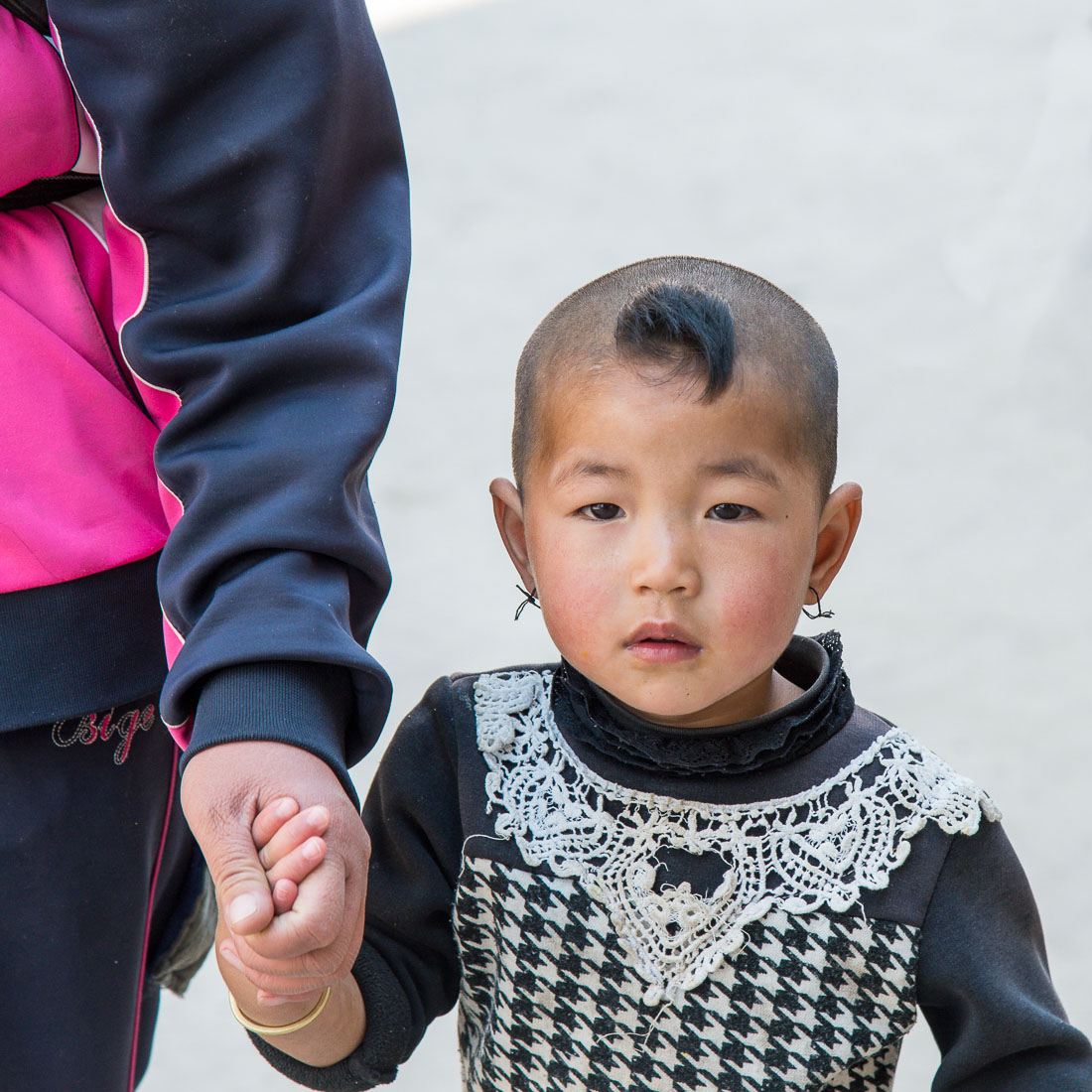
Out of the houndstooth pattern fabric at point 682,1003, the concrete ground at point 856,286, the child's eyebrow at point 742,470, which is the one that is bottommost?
the concrete ground at point 856,286

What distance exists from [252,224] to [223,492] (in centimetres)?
14

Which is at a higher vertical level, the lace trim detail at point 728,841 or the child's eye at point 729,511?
the child's eye at point 729,511

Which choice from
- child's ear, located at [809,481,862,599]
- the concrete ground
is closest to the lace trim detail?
child's ear, located at [809,481,862,599]

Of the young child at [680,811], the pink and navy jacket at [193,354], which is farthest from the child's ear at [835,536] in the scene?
the pink and navy jacket at [193,354]

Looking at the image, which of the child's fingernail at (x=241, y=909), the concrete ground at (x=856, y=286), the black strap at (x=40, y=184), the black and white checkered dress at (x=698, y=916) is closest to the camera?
the child's fingernail at (x=241, y=909)

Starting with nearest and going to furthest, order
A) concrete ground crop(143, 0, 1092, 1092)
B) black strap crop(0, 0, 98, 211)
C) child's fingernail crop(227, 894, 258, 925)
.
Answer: child's fingernail crop(227, 894, 258, 925) < black strap crop(0, 0, 98, 211) < concrete ground crop(143, 0, 1092, 1092)

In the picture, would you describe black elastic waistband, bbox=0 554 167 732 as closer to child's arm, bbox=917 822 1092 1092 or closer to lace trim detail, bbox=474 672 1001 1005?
lace trim detail, bbox=474 672 1001 1005

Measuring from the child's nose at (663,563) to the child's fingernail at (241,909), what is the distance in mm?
276

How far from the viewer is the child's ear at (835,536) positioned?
916 mm

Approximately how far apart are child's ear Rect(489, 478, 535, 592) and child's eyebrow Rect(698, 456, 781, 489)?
5.6 inches

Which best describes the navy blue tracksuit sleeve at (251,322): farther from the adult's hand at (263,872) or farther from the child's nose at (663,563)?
the child's nose at (663,563)

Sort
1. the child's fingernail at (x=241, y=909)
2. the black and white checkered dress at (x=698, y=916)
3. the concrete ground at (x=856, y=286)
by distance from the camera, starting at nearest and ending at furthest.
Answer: the child's fingernail at (x=241, y=909) → the black and white checkered dress at (x=698, y=916) → the concrete ground at (x=856, y=286)

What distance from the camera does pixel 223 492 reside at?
75cm

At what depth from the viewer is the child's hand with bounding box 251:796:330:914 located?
0.66m
